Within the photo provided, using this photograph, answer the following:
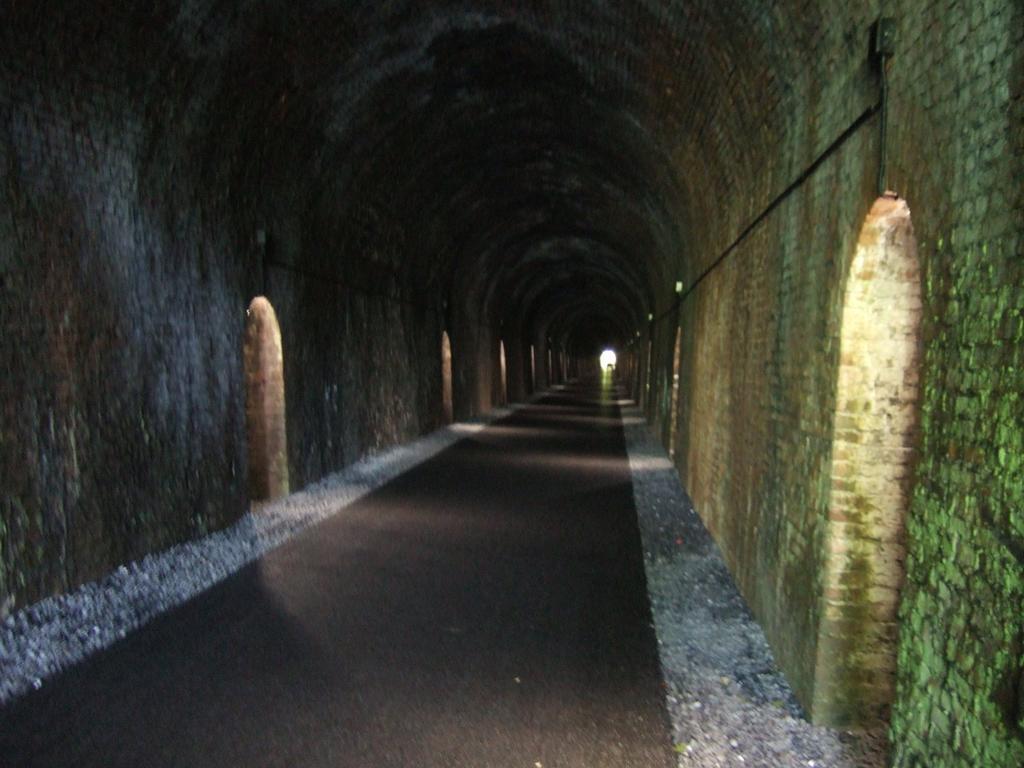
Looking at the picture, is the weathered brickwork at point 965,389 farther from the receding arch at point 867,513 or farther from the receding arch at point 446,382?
the receding arch at point 446,382

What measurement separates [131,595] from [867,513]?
5015mm

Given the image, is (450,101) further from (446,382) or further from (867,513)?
(446,382)

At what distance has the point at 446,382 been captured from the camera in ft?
67.4

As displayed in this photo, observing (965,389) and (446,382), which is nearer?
(965,389)

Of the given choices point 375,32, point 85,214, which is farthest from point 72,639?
point 375,32

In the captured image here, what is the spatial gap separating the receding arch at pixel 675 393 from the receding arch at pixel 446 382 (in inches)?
261

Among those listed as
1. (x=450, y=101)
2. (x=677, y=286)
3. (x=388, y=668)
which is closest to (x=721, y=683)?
(x=388, y=668)

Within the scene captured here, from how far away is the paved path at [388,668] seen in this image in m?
3.79

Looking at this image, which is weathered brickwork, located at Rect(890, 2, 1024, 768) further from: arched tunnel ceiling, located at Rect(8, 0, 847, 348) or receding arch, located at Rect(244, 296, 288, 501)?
receding arch, located at Rect(244, 296, 288, 501)

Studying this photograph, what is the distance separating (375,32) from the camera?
26.4 feet

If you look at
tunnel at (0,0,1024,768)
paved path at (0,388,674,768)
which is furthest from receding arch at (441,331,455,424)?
paved path at (0,388,674,768)

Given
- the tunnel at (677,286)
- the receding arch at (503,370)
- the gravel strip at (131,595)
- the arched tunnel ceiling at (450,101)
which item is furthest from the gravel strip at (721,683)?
the receding arch at (503,370)

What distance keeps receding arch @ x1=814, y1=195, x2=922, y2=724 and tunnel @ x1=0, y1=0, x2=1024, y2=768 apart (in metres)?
0.02

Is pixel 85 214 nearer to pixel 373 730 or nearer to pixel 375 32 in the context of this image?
pixel 375 32
